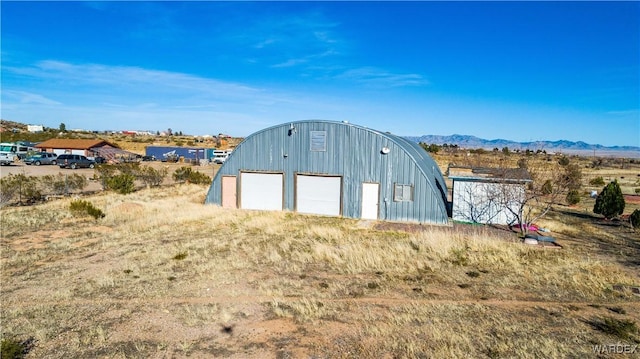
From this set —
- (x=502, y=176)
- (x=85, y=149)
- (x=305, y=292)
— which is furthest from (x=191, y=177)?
(x=85, y=149)

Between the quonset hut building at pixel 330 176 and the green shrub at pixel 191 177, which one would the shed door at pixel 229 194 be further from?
the green shrub at pixel 191 177

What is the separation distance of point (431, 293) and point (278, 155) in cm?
1415

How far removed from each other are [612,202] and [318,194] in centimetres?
1631

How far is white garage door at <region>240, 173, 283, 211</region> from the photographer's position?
22.5 meters

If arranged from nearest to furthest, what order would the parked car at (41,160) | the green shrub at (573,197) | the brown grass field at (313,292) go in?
the brown grass field at (313,292), the green shrub at (573,197), the parked car at (41,160)

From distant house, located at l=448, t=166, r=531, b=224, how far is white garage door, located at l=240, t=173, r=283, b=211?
9751 millimetres

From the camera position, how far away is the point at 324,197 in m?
21.6

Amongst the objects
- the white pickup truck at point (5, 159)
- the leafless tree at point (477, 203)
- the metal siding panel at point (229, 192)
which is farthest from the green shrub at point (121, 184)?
the white pickup truck at point (5, 159)

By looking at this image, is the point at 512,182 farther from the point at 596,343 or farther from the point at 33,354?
the point at 33,354

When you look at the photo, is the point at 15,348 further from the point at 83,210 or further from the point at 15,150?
the point at 15,150

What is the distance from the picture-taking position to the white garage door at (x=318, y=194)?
2144cm

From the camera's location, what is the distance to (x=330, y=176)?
21359 mm

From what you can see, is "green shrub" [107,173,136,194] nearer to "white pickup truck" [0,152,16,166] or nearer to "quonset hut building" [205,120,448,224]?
"quonset hut building" [205,120,448,224]

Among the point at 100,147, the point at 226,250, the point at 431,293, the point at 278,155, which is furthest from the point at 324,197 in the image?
the point at 100,147
